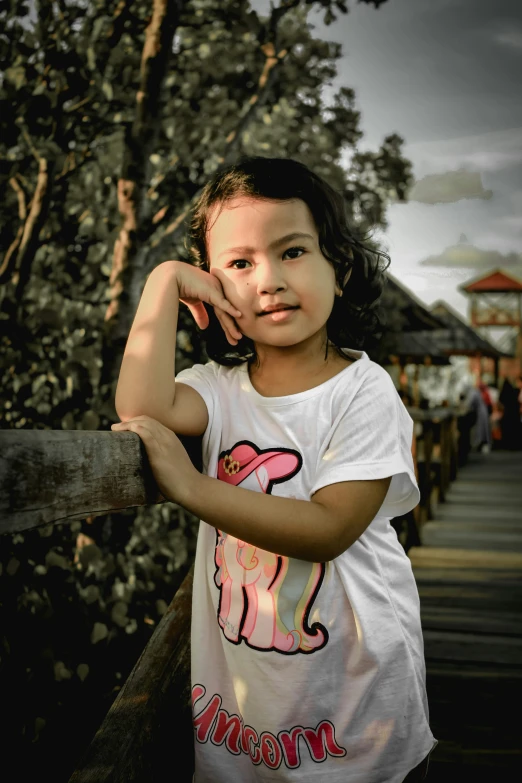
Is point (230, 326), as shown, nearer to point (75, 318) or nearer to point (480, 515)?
point (75, 318)

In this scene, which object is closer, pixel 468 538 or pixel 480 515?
pixel 468 538

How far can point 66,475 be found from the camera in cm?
94

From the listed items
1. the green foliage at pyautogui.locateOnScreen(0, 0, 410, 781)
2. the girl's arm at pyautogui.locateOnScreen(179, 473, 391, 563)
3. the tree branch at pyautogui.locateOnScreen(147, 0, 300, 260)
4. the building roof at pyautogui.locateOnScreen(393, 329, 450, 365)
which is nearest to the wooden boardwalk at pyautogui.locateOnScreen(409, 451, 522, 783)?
the green foliage at pyautogui.locateOnScreen(0, 0, 410, 781)

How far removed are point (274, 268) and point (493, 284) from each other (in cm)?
4397

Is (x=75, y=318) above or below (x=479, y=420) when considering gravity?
above

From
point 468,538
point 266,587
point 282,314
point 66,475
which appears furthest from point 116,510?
point 468,538

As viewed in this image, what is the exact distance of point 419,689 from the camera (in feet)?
4.70

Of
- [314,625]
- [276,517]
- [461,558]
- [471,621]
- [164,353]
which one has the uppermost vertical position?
[164,353]

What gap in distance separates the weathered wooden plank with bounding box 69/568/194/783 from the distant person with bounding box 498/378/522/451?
19560mm

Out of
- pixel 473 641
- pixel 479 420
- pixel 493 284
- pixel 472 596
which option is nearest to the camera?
pixel 473 641

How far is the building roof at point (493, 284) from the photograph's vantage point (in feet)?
138

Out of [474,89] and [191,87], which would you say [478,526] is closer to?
[191,87]

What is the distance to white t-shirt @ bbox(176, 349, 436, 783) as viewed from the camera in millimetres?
1348

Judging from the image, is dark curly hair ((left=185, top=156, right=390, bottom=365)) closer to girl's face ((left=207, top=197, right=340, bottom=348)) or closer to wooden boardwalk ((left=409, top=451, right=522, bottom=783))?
girl's face ((left=207, top=197, right=340, bottom=348))
